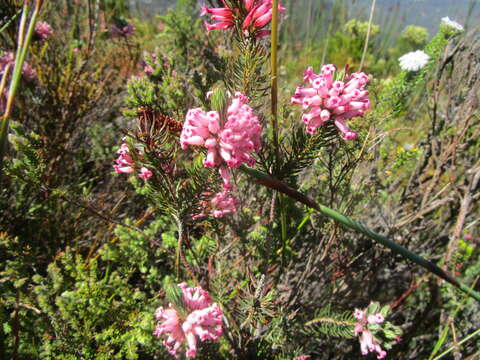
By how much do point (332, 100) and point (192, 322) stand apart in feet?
2.05

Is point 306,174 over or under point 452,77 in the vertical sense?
under

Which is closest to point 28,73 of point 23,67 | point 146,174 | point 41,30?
point 23,67

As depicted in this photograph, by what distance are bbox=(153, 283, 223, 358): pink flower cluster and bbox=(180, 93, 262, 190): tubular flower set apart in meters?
0.42

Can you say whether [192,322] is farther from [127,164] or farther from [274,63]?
[274,63]

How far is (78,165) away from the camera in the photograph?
2.05 m

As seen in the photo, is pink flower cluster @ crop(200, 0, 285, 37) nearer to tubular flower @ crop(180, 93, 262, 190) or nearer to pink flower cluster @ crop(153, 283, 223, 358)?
tubular flower @ crop(180, 93, 262, 190)

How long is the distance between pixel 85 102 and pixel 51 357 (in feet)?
5.70

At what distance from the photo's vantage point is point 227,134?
584 millimetres

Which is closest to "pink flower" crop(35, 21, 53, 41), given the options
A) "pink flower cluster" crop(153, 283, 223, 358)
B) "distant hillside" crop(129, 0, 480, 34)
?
"distant hillside" crop(129, 0, 480, 34)

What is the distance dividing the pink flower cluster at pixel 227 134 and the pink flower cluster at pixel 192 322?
38 cm

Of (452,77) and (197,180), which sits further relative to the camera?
(452,77)

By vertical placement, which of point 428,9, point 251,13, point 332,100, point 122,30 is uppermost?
point 428,9

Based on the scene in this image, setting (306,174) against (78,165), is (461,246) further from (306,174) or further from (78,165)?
(78,165)

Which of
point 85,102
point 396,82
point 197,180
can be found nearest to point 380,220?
point 396,82
